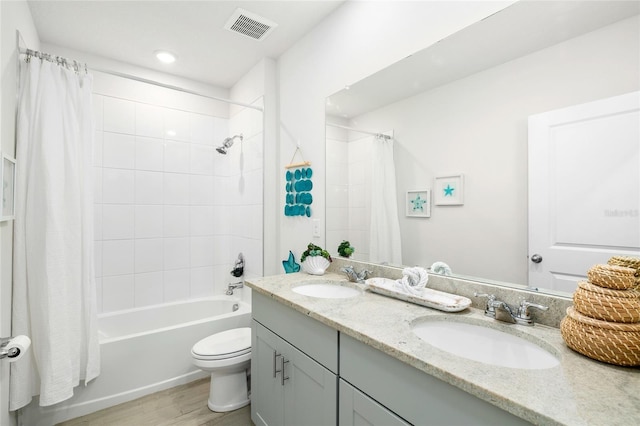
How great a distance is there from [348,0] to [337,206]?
129 centimetres

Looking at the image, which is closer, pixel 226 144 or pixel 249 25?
pixel 249 25

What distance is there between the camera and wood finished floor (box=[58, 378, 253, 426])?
1.82 m

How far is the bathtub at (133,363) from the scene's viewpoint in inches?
73.7

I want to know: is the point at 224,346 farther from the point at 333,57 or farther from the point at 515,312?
the point at 333,57

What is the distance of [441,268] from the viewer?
1397 mm

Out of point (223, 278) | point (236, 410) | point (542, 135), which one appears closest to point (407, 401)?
point (542, 135)

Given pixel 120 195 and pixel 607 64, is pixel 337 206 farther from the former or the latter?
pixel 120 195

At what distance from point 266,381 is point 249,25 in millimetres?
2277

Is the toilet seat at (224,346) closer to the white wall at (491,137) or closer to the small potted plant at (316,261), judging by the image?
the small potted plant at (316,261)

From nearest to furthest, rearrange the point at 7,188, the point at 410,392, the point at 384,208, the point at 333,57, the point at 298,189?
the point at 410,392 → the point at 7,188 → the point at 384,208 → the point at 333,57 → the point at 298,189

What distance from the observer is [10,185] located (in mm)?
1476

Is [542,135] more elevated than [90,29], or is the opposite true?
[90,29]

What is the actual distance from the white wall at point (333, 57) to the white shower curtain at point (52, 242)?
134 centimetres

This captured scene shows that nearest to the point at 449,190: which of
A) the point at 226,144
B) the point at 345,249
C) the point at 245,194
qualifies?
the point at 345,249
